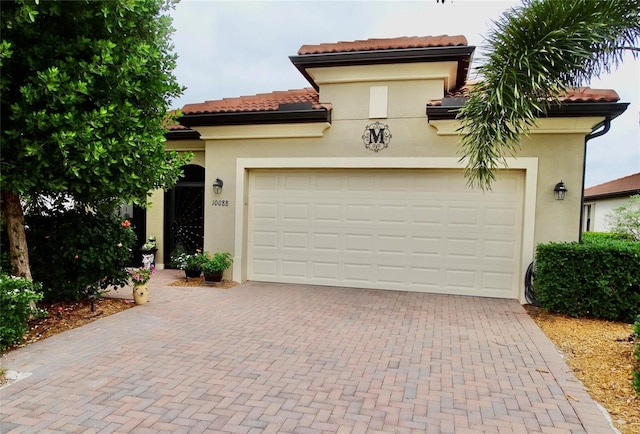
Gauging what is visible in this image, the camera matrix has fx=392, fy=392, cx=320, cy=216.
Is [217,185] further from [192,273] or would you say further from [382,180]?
[382,180]

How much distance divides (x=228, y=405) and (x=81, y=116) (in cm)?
388

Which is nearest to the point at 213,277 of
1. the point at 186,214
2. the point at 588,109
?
the point at 186,214

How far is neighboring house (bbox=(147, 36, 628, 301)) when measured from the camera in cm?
762

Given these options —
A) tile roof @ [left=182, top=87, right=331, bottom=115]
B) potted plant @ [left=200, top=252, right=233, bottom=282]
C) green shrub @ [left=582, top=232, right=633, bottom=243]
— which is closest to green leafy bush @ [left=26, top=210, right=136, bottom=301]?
potted plant @ [left=200, top=252, right=233, bottom=282]

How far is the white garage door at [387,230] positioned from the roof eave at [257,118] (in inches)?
45.7

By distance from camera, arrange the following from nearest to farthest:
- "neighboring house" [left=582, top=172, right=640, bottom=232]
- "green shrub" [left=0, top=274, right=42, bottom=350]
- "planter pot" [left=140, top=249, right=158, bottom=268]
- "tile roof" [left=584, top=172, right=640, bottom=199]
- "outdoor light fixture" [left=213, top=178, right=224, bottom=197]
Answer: "green shrub" [left=0, top=274, right=42, bottom=350] < "outdoor light fixture" [left=213, top=178, right=224, bottom=197] < "planter pot" [left=140, top=249, right=158, bottom=268] < "tile roof" [left=584, top=172, right=640, bottom=199] < "neighboring house" [left=582, top=172, right=640, bottom=232]

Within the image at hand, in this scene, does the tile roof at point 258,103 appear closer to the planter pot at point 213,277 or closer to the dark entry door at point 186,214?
the dark entry door at point 186,214

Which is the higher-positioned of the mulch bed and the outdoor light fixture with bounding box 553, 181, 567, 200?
the outdoor light fixture with bounding box 553, 181, 567, 200

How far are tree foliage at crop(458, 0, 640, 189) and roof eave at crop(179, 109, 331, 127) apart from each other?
3449mm

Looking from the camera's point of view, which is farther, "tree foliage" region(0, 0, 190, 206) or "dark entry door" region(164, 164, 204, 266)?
"dark entry door" region(164, 164, 204, 266)

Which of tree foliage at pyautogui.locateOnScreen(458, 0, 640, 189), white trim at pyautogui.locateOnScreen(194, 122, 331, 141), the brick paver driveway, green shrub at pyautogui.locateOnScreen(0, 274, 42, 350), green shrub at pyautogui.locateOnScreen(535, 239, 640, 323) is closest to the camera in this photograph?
the brick paver driveway

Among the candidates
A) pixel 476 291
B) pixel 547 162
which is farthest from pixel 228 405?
pixel 547 162

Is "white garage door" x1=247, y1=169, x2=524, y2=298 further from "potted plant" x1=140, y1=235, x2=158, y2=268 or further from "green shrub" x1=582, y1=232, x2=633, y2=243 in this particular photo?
"potted plant" x1=140, y1=235, x2=158, y2=268

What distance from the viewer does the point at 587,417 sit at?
3416 millimetres
